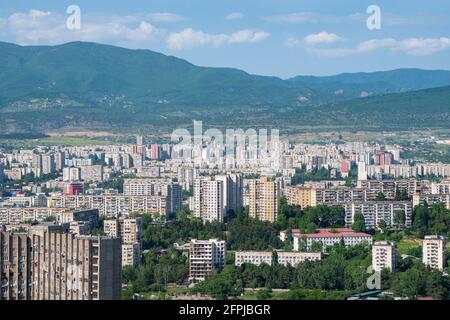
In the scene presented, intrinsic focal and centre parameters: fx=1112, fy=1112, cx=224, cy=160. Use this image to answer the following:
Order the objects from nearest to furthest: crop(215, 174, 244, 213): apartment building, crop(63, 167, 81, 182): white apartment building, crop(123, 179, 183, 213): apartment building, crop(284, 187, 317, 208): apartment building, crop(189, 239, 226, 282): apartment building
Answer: crop(189, 239, 226, 282): apartment building, crop(215, 174, 244, 213): apartment building, crop(284, 187, 317, 208): apartment building, crop(123, 179, 183, 213): apartment building, crop(63, 167, 81, 182): white apartment building

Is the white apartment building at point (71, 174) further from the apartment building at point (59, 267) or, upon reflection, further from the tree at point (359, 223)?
the apartment building at point (59, 267)

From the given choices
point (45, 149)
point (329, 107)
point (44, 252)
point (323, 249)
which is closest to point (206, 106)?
point (329, 107)

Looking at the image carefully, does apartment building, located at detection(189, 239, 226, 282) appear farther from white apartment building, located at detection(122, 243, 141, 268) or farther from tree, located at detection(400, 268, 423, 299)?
tree, located at detection(400, 268, 423, 299)

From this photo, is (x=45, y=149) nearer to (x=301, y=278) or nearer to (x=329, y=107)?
(x=329, y=107)

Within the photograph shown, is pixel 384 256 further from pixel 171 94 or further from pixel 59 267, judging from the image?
pixel 171 94

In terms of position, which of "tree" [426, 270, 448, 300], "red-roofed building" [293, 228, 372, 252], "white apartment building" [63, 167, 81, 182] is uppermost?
"white apartment building" [63, 167, 81, 182]

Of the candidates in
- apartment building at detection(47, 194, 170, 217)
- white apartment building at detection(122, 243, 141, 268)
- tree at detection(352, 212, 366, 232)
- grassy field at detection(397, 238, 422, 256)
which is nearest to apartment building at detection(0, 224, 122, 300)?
white apartment building at detection(122, 243, 141, 268)
